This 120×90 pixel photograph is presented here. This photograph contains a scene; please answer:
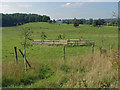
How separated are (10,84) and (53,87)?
1871 millimetres

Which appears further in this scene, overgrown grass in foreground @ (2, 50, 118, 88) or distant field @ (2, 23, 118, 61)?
distant field @ (2, 23, 118, 61)

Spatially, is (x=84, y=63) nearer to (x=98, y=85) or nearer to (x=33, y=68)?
(x=98, y=85)

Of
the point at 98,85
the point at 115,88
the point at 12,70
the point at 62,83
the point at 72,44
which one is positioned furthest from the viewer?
the point at 72,44

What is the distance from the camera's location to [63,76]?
216 inches

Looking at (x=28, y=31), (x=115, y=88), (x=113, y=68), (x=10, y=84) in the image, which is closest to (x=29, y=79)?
(x=10, y=84)

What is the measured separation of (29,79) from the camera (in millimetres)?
5520

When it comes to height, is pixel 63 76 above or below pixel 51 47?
below

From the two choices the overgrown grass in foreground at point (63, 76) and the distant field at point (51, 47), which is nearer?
the overgrown grass in foreground at point (63, 76)

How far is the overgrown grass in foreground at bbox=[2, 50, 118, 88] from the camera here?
4.81m

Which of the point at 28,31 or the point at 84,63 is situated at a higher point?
the point at 28,31

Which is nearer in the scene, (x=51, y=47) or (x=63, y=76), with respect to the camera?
(x=63, y=76)

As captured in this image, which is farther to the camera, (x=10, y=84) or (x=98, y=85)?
(x=10, y=84)

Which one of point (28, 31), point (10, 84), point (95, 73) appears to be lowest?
point (10, 84)

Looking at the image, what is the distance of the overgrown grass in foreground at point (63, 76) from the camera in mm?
4812
